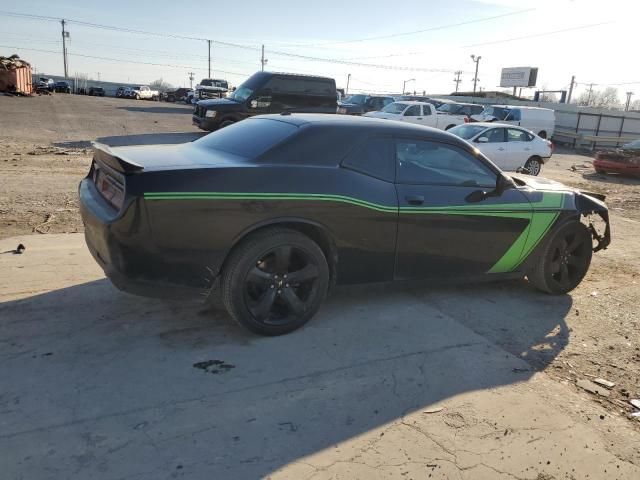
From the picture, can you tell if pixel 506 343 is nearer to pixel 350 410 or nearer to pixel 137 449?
pixel 350 410

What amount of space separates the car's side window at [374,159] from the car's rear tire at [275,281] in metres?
0.74

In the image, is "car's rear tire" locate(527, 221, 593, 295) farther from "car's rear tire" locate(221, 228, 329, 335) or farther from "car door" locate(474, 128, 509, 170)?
"car door" locate(474, 128, 509, 170)

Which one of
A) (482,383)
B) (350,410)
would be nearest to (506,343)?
(482,383)

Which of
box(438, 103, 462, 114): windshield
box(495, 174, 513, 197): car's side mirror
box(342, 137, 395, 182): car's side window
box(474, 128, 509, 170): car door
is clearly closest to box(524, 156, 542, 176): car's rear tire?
box(474, 128, 509, 170): car door

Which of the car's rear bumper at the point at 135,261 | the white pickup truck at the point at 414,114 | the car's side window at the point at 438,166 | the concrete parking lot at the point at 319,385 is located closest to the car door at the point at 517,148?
the white pickup truck at the point at 414,114

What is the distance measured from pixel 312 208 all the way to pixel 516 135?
12601 mm

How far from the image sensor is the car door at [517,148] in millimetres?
14500

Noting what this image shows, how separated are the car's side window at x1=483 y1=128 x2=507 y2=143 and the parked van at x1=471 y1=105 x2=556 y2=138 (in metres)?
11.2

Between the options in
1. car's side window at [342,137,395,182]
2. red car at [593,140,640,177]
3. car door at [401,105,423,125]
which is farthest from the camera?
car door at [401,105,423,125]

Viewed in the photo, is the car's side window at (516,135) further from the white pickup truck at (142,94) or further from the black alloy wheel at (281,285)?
the white pickup truck at (142,94)

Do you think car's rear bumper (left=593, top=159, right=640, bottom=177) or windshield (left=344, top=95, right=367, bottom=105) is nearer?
car's rear bumper (left=593, top=159, right=640, bottom=177)

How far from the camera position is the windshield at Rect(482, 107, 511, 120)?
25312mm

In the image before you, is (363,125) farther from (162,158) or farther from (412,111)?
(412,111)

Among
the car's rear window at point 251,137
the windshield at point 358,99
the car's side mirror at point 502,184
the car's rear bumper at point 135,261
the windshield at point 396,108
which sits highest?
the windshield at point 358,99
